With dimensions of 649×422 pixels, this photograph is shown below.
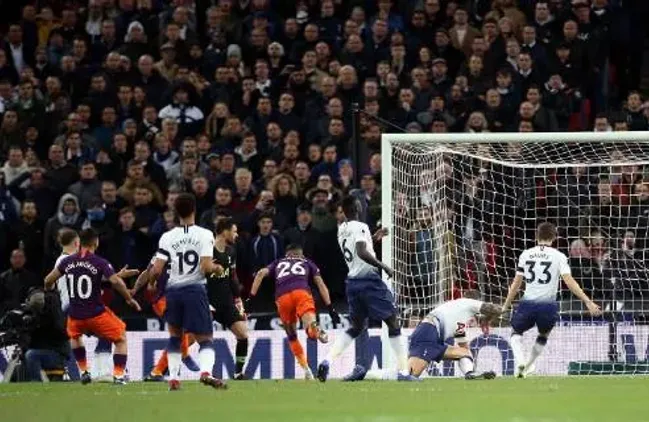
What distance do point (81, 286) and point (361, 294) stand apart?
308 centimetres

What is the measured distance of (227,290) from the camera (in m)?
→ 21.9

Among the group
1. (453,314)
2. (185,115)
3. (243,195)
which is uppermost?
(185,115)

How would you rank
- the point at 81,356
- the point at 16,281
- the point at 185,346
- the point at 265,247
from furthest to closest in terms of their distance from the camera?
the point at 16,281, the point at 265,247, the point at 185,346, the point at 81,356

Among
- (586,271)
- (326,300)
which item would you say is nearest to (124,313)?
(326,300)

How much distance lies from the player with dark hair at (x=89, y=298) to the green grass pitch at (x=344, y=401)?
518mm

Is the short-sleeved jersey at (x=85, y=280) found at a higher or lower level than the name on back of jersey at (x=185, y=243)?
lower

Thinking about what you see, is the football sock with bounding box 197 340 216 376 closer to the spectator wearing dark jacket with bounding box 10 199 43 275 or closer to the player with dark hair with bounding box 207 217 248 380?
the player with dark hair with bounding box 207 217 248 380

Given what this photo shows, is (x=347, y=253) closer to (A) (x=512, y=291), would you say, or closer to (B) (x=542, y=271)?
(A) (x=512, y=291)

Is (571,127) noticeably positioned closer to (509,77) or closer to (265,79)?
(509,77)

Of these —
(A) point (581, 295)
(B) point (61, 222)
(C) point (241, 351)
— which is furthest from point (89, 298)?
(A) point (581, 295)

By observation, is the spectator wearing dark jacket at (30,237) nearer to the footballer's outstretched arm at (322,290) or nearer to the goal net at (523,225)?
the footballer's outstretched arm at (322,290)

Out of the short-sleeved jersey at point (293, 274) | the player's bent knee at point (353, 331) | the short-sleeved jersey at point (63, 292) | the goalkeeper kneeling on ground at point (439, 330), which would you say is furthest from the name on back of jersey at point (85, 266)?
the goalkeeper kneeling on ground at point (439, 330)

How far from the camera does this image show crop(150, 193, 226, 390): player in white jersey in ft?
61.3

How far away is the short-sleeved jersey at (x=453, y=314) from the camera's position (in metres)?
20.7
